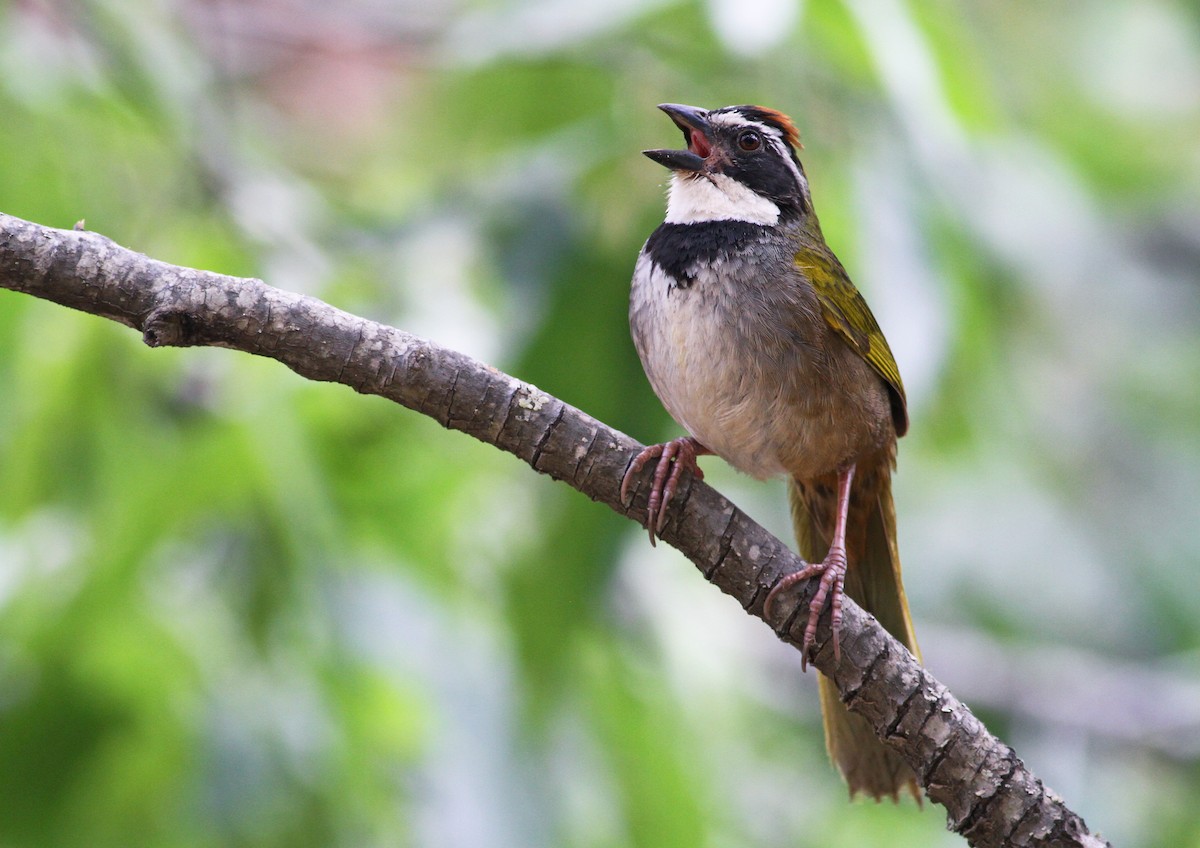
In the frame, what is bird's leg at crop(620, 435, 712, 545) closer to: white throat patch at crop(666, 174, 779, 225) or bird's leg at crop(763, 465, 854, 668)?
bird's leg at crop(763, 465, 854, 668)

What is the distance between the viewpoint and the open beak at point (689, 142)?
12.9 ft

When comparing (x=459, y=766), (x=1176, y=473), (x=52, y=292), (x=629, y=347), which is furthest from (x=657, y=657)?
(x=1176, y=473)

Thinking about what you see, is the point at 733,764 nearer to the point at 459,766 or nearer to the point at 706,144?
the point at 459,766

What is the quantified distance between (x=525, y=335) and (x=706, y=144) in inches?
31.5

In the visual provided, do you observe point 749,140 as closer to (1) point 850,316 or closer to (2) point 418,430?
(1) point 850,316

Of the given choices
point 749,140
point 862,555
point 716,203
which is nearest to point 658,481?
point 862,555

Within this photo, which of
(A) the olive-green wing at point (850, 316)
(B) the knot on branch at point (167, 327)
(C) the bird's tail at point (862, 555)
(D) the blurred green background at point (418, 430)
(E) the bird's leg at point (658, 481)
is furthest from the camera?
(D) the blurred green background at point (418, 430)

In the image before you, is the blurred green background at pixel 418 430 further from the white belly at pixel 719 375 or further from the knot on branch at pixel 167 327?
the knot on branch at pixel 167 327

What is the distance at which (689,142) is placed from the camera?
13.7 feet

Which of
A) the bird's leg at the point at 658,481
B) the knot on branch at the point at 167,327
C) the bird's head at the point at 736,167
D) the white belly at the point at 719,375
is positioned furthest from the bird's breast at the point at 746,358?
the knot on branch at the point at 167,327

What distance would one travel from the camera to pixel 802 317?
3.59m

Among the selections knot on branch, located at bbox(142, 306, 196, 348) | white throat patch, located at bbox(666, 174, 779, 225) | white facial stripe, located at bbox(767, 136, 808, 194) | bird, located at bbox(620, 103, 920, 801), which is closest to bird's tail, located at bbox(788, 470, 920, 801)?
bird, located at bbox(620, 103, 920, 801)

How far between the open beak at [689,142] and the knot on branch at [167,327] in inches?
64.6

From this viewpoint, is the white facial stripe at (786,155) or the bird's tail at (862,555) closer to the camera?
the bird's tail at (862,555)
